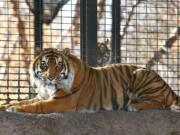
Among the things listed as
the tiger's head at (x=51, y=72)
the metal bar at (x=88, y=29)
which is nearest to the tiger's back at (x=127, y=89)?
the tiger's head at (x=51, y=72)

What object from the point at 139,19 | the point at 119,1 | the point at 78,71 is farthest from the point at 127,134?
the point at 139,19

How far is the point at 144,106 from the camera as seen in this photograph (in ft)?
16.2

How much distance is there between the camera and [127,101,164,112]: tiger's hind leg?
487 centimetres

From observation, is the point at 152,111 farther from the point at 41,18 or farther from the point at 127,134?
the point at 41,18

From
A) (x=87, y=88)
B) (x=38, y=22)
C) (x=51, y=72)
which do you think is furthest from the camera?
(x=38, y=22)

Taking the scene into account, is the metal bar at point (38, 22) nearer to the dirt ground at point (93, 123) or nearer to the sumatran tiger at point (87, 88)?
the sumatran tiger at point (87, 88)

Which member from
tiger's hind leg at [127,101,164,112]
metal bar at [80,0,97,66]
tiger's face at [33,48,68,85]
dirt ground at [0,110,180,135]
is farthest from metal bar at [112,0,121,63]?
dirt ground at [0,110,180,135]

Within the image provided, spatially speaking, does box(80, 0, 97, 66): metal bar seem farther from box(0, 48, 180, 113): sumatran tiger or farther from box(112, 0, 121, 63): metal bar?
box(0, 48, 180, 113): sumatran tiger

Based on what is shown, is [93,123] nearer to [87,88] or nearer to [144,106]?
[87,88]

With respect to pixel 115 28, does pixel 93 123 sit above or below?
below

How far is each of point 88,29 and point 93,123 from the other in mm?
1245

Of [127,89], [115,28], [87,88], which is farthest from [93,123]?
[115,28]

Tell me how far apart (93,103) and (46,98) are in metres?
0.38

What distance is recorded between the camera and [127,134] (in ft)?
14.8
